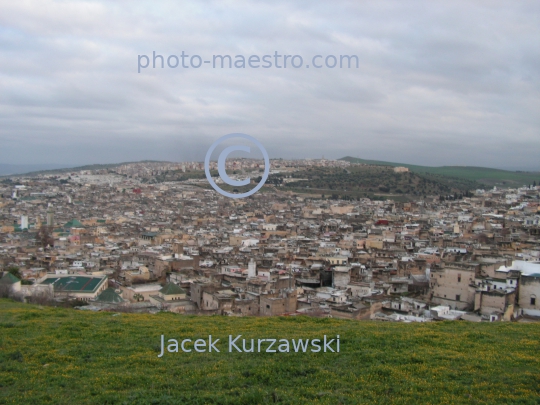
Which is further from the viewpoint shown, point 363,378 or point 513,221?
point 513,221

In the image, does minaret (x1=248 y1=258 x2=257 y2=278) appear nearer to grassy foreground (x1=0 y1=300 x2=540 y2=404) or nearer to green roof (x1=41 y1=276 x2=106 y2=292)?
green roof (x1=41 y1=276 x2=106 y2=292)

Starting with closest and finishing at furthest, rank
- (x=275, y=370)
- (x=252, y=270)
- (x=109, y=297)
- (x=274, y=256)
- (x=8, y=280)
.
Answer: (x=275, y=370) < (x=109, y=297) < (x=8, y=280) < (x=252, y=270) < (x=274, y=256)

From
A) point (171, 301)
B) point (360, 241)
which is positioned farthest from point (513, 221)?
point (171, 301)

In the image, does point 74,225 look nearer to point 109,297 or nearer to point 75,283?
point 75,283

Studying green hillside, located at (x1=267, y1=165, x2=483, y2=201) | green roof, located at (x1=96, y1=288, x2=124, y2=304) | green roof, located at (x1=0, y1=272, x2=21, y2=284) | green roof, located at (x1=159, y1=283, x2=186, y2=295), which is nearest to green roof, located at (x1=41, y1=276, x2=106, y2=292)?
green roof, located at (x1=0, y1=272, x2=21, y2=284)

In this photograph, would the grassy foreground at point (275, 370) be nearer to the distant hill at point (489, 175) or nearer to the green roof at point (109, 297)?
the green roof at point (109, 297)

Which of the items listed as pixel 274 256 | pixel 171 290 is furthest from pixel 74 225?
pixel 171 290

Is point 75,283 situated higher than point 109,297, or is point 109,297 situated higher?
point 109,297

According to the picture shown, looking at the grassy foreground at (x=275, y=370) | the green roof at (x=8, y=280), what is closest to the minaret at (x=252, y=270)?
the green roof at (x=8, y=280)

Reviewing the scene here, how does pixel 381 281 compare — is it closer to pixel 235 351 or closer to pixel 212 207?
pixel 235 351
